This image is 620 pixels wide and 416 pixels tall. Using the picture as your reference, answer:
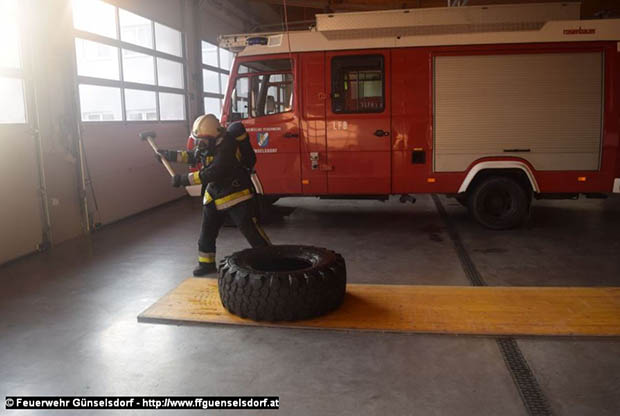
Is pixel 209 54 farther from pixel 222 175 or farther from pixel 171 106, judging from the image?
pixel 222 175

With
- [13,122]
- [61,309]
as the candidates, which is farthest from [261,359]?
[13,122]

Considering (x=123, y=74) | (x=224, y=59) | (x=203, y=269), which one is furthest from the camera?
(x=224, y=59)

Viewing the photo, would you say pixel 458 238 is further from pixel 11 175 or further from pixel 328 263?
pixel 11 175

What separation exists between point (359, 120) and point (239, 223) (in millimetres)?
2837

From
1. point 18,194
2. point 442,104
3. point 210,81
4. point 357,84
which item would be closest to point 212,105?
point 210,81

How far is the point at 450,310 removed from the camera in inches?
163

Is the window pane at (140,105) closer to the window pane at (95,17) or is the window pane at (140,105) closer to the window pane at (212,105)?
the window pane at (95,17)

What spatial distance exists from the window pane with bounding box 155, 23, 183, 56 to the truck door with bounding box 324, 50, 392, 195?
13.9 feet

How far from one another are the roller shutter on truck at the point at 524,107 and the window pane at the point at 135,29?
16.5 feet

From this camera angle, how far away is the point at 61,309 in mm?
4484

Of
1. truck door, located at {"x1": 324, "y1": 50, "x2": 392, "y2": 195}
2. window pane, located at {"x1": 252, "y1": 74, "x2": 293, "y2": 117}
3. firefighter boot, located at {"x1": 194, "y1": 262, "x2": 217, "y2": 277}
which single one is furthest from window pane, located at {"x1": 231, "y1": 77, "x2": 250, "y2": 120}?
firefighter boot, located at {"x1": 194, "y1": 262, "x2": 217, "y2": 277}

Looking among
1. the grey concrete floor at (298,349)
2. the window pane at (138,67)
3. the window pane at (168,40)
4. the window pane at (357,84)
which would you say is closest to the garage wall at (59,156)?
the window pane at (168,40)

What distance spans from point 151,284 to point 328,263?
1994mm

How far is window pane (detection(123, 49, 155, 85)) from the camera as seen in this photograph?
863 cm
